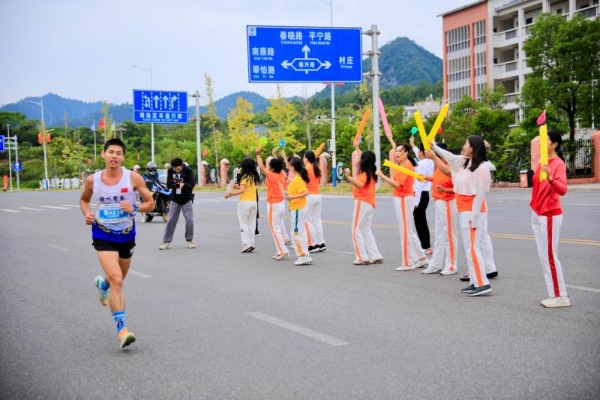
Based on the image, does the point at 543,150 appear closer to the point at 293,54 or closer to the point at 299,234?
the point at 299,234

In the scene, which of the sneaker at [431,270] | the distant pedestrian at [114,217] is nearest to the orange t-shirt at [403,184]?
the sneaker at [431,270]

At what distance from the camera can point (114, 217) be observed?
6367 mm

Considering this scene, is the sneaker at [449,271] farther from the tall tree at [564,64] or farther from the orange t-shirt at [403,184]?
the tall tree at [564,64]

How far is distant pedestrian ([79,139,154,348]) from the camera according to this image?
249 inches

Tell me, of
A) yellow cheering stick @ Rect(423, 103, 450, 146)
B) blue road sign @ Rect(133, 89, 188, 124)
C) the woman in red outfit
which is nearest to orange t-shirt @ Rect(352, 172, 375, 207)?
yellow cheering stick @ Rect(423, 103, 450, 146)

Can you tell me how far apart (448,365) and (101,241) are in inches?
125

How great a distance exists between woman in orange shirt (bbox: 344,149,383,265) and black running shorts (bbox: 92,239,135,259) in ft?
15.1

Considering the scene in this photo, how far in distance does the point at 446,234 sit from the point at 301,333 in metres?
3.59

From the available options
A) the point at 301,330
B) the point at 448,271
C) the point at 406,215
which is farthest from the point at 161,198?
the point at 301,330

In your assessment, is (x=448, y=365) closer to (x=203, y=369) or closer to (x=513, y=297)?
(x=203, y=369)

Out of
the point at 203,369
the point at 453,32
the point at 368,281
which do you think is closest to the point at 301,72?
the point at 368,281

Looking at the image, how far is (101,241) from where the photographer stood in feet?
21.0

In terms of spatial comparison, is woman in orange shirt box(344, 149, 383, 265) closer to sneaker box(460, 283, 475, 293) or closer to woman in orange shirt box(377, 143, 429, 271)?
woman in orange shirt box(377, 143, 429, 271)

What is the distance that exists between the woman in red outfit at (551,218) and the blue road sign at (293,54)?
851 inches
